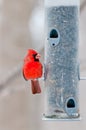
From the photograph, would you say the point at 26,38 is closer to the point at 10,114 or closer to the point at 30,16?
the point at 30,16

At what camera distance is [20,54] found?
369cm

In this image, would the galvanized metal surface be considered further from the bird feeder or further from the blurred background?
the blurred background

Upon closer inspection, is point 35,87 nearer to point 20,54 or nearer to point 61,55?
point 61,55

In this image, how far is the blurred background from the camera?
3.59m

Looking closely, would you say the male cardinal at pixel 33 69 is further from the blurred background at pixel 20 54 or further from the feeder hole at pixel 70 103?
the blurred background at pixel 20 54

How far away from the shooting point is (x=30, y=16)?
3.70m

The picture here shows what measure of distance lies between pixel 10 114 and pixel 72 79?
173cm

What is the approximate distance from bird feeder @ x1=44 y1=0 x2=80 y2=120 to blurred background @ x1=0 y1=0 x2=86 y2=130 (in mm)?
1152

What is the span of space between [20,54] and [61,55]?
1.47 m

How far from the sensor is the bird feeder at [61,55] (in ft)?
7.32

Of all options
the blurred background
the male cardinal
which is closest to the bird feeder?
the male cardinal

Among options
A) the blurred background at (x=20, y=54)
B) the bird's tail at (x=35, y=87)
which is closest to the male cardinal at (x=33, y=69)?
the bird's tail at (x=35, y=87)

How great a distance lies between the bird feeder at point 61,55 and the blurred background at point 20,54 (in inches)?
45.4

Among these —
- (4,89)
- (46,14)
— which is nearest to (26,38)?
(4,89)
